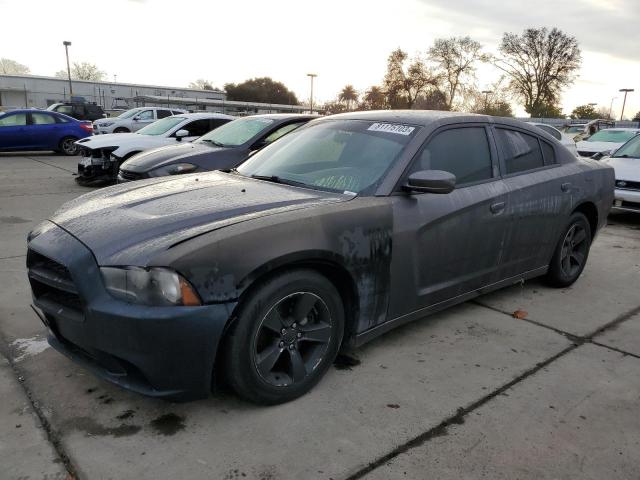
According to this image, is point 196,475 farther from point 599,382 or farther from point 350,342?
point 599,382

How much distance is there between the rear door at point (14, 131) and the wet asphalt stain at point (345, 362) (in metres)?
15.6

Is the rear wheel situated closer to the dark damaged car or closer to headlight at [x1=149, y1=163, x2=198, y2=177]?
headlight at [x1=149, y1=163, x2=198, y2=177]

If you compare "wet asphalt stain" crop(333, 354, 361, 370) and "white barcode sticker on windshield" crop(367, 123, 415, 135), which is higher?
"white barcode sticker on windshield" crop(367, 123, 415, 135)

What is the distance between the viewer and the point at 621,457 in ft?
7.98

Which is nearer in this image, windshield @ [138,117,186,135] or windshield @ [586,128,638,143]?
windshield @ [138,117,186,135]

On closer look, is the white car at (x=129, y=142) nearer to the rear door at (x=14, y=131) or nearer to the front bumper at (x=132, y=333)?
the rear door at (x=14, y=131)

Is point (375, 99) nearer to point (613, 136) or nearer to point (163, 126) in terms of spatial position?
point (613, 136)

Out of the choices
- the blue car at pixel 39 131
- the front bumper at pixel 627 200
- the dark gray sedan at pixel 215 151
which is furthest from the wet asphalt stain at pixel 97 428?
the blue car at pixel 39 131

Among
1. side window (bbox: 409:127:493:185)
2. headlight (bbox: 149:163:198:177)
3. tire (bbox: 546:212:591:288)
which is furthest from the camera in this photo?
headlight (bbox: 149:163:198:177)

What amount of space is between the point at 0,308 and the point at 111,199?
161 cm

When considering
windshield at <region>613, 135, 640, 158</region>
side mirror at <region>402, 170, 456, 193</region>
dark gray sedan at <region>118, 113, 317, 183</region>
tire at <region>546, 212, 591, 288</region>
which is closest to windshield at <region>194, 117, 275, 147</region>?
dark gray sedan at <region>118, 113, 317, 183</region>

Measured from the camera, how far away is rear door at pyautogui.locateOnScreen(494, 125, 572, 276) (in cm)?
389

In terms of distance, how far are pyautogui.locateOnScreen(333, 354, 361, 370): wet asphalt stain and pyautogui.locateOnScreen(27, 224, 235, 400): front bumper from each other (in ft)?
3.25

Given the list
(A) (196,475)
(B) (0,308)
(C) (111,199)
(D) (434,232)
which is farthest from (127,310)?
(B) (0,308)
